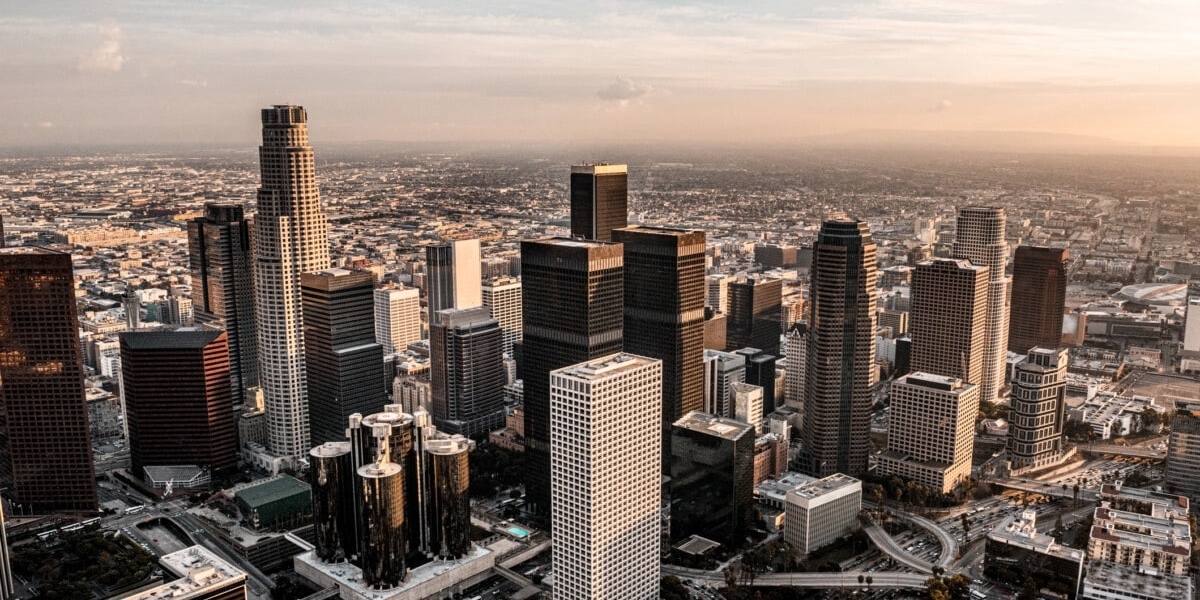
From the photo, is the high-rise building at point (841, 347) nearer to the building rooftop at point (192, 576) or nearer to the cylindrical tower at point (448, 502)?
the cylindrical tower at point (448, 502)

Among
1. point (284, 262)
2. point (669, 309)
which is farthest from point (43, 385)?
point (669, 309)

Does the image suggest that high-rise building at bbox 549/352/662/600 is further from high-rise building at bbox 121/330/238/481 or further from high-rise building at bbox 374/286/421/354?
high-rise building at bbox 374/286/421/354

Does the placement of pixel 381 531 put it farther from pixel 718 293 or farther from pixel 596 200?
pixel 718 293

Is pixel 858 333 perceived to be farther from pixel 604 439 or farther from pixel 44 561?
pixel 44 561

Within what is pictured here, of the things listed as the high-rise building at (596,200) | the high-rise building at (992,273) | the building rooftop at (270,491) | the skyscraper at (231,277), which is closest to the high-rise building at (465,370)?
the high-rise building at (596,200)

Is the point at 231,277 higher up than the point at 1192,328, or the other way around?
the point at 231,277

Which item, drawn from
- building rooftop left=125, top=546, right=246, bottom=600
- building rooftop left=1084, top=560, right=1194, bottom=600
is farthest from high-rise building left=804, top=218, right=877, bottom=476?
building rooftop left=125, top=546, right=246, bottom=600

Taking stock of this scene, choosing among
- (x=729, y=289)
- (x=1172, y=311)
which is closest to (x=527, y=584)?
(x=729, y=289)
